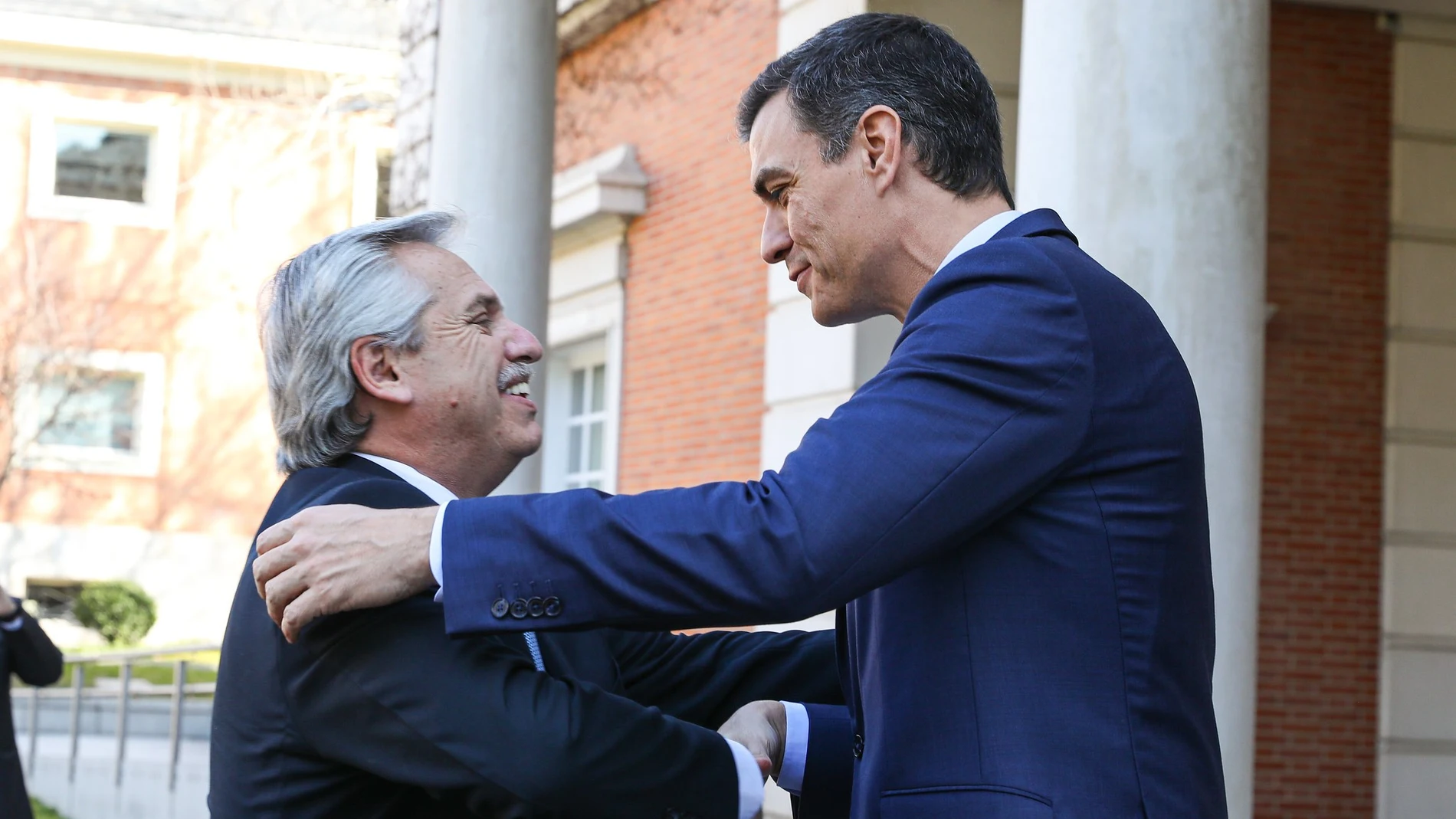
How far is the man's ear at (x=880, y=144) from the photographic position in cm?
226

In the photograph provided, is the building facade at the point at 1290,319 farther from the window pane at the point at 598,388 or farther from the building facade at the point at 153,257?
the building facade at the point at 153,257

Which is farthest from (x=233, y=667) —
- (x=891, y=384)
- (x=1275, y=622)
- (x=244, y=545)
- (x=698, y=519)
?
(x=244, y=545)

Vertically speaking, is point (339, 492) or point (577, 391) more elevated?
point (577, 391)

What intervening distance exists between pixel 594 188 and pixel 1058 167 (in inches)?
281

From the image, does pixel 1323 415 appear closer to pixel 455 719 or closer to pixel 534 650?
pixel 534 650

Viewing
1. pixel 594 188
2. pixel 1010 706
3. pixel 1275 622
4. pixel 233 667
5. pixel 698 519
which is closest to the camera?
pixel 698 519

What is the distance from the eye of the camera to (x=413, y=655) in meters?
2.00

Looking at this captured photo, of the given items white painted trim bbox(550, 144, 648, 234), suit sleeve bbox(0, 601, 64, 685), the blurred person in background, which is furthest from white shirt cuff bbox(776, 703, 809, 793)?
white painted trim bbox(550, 144, 648, 234)

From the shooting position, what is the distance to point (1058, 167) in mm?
4223

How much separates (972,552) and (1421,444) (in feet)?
25.8

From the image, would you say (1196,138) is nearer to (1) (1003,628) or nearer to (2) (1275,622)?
(1) (1003,628)

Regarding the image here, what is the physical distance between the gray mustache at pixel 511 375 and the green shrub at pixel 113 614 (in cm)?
2240

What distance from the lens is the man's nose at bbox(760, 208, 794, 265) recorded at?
7.88ft

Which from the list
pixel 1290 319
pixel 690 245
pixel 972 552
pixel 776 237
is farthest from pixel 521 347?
pixel 690 245
